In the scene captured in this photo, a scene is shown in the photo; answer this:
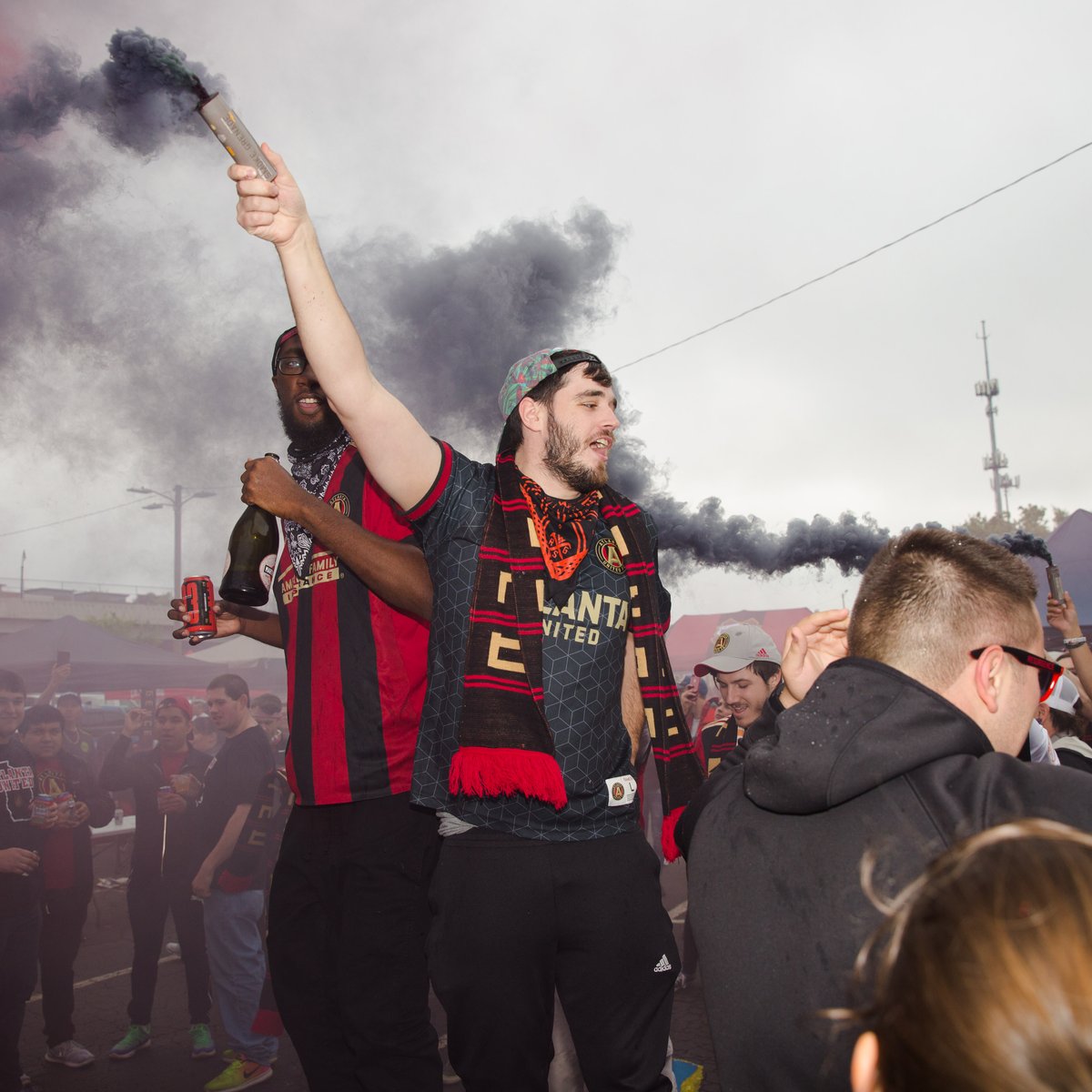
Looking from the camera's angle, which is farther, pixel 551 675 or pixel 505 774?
pixel 551 675

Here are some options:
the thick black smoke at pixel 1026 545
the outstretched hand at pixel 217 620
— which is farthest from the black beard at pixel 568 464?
the thick black smoke at pixel 1026 545

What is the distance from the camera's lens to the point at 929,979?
29.1 inches

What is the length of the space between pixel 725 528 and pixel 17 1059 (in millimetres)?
14960

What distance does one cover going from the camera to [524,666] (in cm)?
238

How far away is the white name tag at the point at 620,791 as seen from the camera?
241 centimetres

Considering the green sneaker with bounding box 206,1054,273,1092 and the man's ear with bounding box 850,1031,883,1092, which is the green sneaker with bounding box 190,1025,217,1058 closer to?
the green sneaker with bounding box 206,1054,273,1092

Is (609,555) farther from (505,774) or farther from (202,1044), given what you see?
(202,1044)

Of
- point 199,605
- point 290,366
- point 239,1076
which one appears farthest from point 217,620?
point 239,1076

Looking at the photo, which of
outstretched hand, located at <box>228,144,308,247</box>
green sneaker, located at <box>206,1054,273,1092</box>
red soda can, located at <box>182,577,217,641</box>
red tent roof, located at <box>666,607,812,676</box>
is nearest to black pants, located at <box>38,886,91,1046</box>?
green sneaker, located at <box>206,1054,273,1092</box>

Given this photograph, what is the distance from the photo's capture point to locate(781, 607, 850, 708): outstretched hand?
2068mm

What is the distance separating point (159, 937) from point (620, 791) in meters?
4.79


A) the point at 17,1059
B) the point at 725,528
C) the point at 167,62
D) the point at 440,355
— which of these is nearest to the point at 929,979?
the point at 167,62

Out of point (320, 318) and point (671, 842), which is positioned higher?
point (320, 318)

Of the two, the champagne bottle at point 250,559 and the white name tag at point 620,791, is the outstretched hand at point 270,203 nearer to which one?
the champagne bottle at point 250,559
